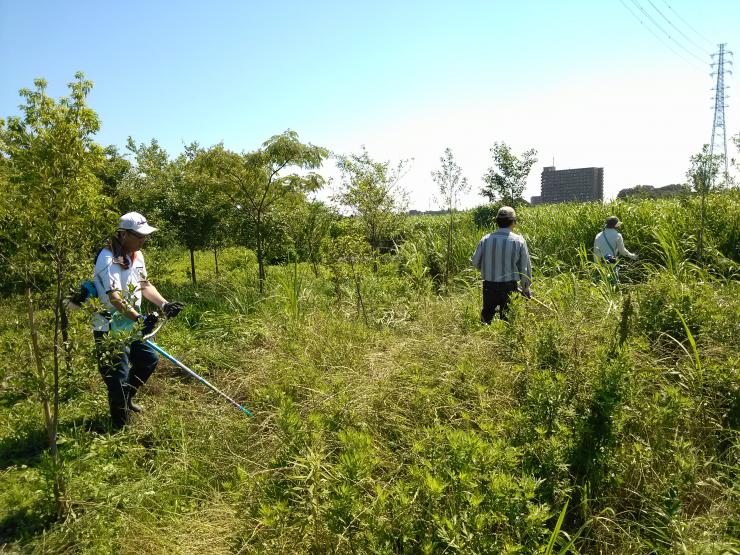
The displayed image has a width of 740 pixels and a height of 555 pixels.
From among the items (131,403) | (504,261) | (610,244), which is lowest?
(131,403)

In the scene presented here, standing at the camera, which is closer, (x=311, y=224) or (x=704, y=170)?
(x=704, y=170)

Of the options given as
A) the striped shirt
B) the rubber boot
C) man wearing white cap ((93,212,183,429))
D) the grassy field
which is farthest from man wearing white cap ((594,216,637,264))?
the rubber boot

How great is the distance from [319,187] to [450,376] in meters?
5.02

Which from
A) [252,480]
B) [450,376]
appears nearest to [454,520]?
[252,480]

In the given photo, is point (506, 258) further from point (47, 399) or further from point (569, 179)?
point (569, 179)

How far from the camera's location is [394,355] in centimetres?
363

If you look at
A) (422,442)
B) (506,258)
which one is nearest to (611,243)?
(506,258)

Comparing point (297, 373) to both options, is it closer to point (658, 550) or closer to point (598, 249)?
point (658, 550)

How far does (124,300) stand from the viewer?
2.88 m

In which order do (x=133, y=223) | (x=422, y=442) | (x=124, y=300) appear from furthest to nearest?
(x=133, y=223), (x=124, y=300), (x=422, y=442)

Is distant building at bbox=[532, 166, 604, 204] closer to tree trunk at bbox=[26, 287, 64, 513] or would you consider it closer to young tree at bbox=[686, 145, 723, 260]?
young tree at bbox=[686, 145, 723, 260]

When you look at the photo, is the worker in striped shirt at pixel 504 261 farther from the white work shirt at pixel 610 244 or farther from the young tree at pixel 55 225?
the young tree at pixel 55 225

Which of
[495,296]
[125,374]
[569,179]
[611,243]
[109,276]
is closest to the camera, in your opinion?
[109,276]

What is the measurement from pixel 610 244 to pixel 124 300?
586 centimetres
